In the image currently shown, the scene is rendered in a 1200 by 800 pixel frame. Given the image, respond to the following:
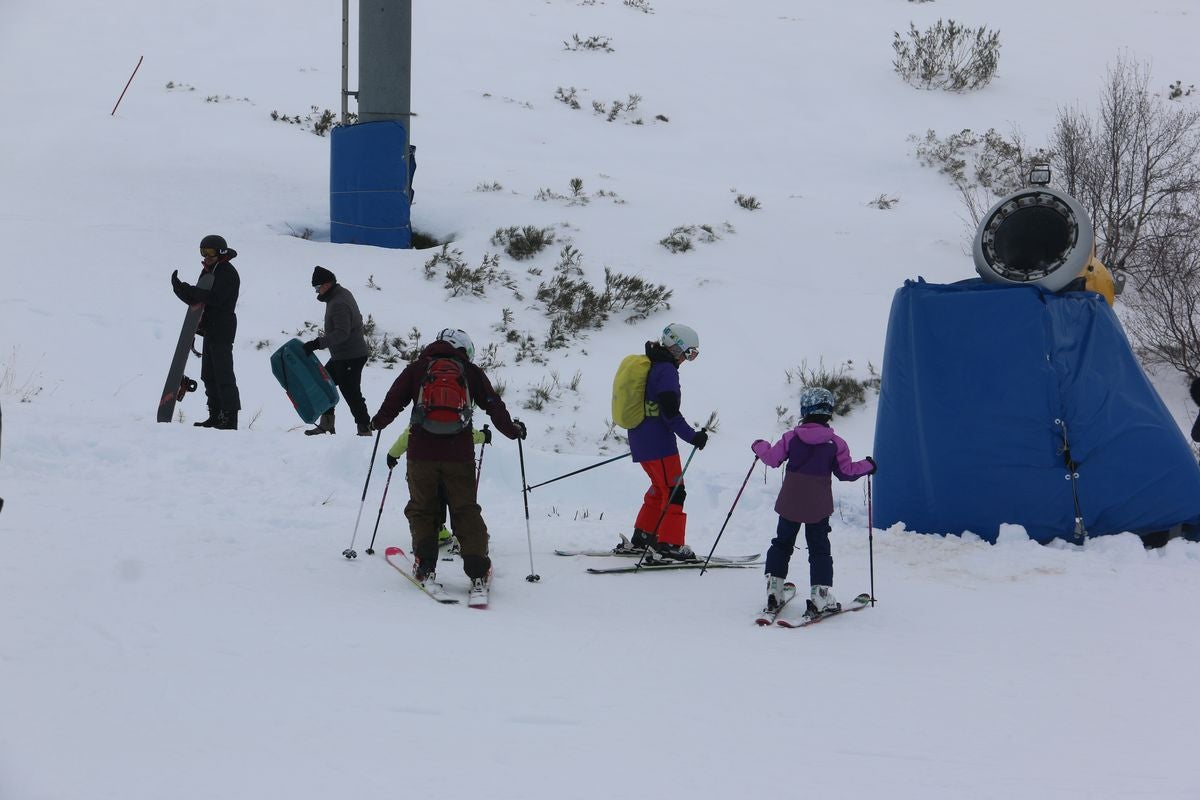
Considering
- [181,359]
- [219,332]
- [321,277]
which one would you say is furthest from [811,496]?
[181,359]

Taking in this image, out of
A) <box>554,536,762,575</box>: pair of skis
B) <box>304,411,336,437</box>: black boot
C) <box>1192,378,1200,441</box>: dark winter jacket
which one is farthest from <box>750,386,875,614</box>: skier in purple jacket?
<box>304,411,336,437</box>: black boot

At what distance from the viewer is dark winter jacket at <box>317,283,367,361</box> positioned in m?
10.1

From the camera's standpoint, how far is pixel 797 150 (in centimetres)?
2205

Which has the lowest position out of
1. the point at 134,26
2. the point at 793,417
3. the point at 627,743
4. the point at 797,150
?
the point at 627,743

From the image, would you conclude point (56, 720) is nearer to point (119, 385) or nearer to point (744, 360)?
point (119, 385)

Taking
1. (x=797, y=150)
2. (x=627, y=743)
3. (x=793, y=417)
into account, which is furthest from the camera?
(x=797, y=150)

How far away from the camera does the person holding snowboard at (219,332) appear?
9812mm

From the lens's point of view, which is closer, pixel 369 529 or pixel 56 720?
pixel 56 720

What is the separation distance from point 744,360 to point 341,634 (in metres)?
9.17

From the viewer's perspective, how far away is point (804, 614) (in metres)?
6.54

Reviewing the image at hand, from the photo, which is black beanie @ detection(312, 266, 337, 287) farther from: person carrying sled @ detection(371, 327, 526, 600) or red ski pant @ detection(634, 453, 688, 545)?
red ski pant @ detection(634, 453, 688, 545)

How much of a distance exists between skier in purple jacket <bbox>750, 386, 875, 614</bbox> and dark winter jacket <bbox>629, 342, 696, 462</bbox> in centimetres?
95

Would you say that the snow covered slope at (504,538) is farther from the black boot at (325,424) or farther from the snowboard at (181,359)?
the black boot at (325,424)

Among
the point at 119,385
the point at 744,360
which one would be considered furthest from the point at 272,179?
the point at 744,360
